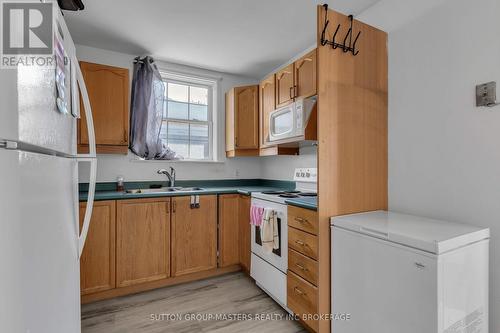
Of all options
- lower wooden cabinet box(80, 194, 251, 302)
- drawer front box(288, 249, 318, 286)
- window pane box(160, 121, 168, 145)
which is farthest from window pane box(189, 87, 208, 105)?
drawer front box(288, 249, 318, 286)

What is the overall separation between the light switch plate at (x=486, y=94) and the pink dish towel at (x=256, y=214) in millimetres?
1655

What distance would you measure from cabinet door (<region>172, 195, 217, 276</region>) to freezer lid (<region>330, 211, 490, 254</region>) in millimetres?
1453

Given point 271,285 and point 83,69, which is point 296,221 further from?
point 83,69

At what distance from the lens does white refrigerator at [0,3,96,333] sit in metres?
0.49

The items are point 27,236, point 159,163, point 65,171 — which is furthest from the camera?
point 159,163

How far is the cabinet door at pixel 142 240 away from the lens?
2223 millimetres

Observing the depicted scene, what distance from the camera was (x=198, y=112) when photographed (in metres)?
3.32

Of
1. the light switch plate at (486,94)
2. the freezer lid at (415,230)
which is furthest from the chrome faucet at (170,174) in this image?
the light switch plate at (486,94)

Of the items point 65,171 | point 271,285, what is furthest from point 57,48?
point 271,285

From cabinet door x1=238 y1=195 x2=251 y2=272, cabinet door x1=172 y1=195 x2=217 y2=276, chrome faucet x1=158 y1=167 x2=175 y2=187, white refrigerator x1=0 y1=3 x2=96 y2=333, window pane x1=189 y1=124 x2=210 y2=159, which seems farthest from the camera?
window pane x1=189 y1=124 x2=210 y2=159

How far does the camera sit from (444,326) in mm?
1041

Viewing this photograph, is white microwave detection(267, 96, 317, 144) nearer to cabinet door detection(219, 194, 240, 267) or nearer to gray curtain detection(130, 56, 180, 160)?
cabinet door detection(219, 194, 240, 267)

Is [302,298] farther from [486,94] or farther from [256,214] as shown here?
[486,94]

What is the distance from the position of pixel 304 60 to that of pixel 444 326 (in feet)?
6.60
